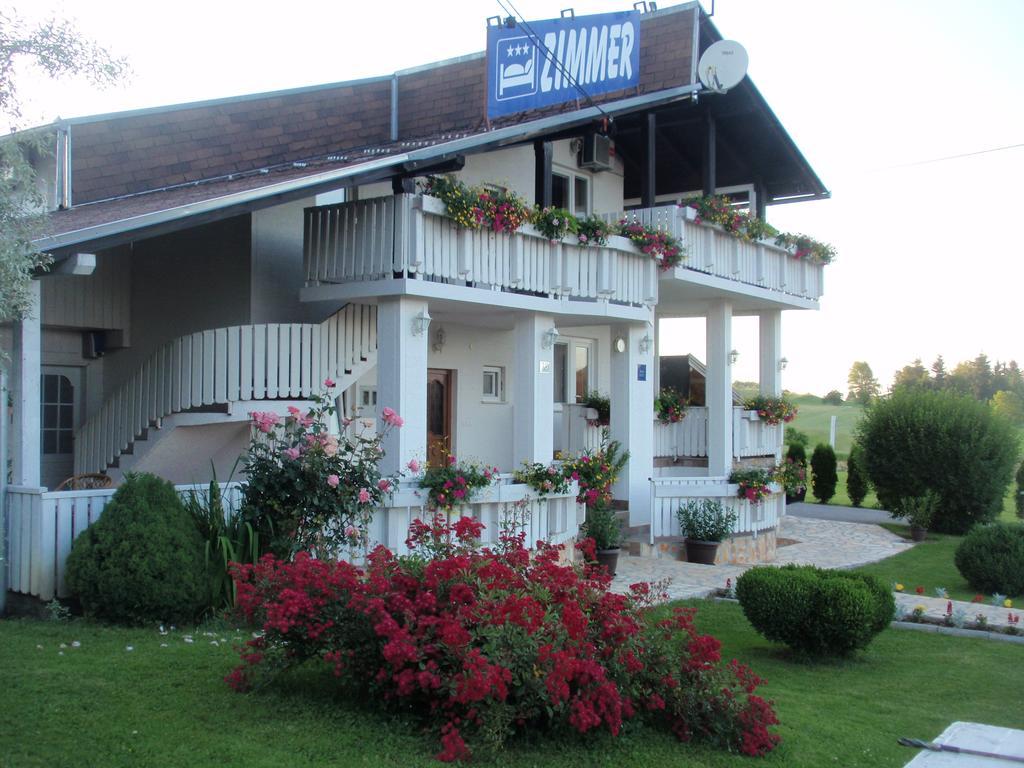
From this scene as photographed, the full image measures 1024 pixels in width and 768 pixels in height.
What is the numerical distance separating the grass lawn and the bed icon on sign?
359 inches

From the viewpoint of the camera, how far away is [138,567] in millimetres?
8664

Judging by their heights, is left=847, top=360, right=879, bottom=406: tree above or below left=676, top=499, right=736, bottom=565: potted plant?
above

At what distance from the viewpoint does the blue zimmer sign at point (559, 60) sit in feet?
48.2

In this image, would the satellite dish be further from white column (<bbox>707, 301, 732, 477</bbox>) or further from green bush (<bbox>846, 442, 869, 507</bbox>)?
green bush (<bbox>846, 442, 869, 507</bbox>)

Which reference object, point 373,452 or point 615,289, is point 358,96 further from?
point 373,452

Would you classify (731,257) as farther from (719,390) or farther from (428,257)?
(428,257)

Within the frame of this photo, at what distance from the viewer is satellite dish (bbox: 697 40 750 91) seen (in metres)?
16.5

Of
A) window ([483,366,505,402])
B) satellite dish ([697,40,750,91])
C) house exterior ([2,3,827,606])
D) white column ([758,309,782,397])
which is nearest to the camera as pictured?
house exterior ([2,3,827,606])

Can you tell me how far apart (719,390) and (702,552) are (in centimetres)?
363

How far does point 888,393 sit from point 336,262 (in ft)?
61.0

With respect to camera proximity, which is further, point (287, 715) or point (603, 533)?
point (603, 533)

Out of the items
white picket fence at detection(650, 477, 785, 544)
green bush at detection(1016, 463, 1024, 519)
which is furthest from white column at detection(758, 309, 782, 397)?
green bush at detection(1016, 463, 1024, 519)

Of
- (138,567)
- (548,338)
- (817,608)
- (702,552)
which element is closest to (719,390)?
(702,552)

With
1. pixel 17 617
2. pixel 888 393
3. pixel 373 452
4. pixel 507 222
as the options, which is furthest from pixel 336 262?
pixel 888 393
